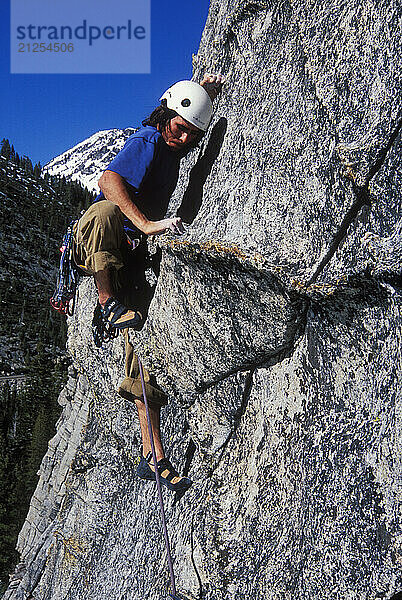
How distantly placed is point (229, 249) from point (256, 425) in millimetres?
2521

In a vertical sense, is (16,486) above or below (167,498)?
above

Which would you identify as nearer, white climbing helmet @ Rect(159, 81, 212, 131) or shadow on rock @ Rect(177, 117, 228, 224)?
white climbing helmet @ Rect(159, 81, 212, 131)

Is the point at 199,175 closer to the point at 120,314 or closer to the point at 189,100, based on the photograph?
the point at 189,100

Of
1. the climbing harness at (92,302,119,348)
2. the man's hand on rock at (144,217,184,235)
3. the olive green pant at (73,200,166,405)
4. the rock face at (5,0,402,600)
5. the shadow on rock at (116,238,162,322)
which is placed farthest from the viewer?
the climbing harness at (92,302,119,348)

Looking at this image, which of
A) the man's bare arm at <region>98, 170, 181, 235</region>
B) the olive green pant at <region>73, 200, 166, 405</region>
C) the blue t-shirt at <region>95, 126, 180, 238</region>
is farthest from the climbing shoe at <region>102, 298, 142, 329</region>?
the blue t-shirt at <region>95, 126, 180, 238</region>

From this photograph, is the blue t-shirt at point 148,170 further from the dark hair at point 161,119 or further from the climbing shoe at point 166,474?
the climbing shoe at point 166,474

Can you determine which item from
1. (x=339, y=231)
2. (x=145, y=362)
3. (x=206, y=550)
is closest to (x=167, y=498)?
(x=206, y=550)

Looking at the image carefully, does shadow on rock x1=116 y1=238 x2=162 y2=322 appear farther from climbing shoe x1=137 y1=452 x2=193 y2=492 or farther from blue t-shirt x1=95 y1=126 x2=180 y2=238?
climbing shoe x1=137 y1=452 x2=193 y2=492

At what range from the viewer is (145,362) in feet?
28.9

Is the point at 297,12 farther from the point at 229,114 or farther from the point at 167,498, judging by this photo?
the point at 167,498

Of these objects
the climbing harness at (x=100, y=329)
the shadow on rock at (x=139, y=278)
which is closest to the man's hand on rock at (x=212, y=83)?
the shadow on rock at (x=139, y=278)

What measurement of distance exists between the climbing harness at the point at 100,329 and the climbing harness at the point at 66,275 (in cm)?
67

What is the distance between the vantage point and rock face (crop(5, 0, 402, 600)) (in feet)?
19.1

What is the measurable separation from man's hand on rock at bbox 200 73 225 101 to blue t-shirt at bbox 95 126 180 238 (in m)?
1.17
